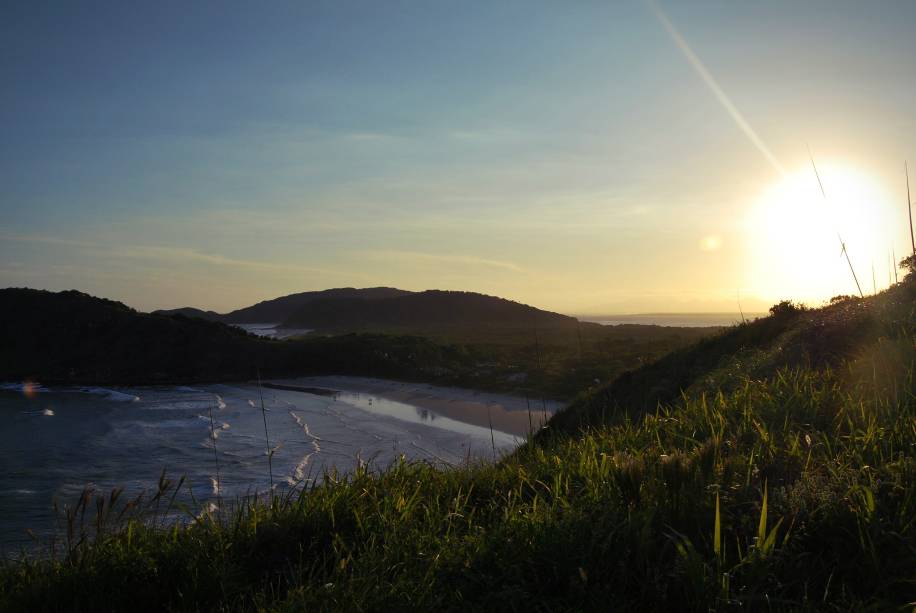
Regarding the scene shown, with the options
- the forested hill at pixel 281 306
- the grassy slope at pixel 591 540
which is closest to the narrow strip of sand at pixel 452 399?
the grassy slope at pixel 591 540

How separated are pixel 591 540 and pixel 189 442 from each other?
44.3 ft

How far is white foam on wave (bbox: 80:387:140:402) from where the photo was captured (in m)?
22.7

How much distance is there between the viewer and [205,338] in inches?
1280

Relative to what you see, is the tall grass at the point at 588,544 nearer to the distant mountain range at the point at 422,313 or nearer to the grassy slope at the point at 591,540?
the grassy slope at the point at 591,540

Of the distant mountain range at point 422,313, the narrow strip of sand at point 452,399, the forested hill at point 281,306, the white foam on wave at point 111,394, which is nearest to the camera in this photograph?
the narrow strip of sand at point 452,399

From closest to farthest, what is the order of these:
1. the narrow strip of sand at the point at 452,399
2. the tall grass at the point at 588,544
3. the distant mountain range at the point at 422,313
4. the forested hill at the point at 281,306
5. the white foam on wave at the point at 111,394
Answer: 1. the tall grass at the point at 588,544
2. the narrow strip of sand at the point at 452,399
3. the white foam on wave at the point at 111,394
4. the distant mountain range at the point at 422,313
5. the forested hill at the point at 281,306

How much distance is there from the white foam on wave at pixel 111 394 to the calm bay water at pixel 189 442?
0.22 feet

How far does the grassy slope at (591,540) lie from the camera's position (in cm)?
280

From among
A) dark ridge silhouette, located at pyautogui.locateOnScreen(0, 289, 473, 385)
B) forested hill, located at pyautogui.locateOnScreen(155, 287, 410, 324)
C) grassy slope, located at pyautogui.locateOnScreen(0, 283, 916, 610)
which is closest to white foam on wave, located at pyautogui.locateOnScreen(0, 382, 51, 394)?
dark ridge silhouette, located at pyautogui.locateOnScreen(0, 289, 473, 385)

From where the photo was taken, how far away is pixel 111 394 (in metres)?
23.9

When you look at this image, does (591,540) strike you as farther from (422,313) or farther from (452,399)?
(422,313)

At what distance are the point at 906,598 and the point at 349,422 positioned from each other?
1595 cm

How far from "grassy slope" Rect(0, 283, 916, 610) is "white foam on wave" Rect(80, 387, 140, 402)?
21036 mm

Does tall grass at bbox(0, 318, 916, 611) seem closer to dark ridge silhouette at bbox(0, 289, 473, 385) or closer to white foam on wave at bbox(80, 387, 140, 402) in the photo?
white foam on wave at bbox(80, 387, 140, 402)
